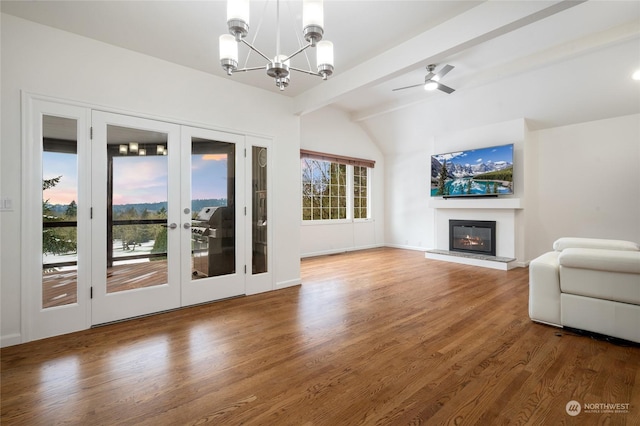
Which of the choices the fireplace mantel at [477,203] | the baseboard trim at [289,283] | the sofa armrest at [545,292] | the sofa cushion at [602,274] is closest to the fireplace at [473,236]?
the fireplace mantel at [477,203]

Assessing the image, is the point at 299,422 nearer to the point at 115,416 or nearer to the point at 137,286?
the point at 115,416

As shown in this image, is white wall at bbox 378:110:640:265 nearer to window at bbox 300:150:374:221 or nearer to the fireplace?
the fireplace

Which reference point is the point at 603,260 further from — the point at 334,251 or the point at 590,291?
the point at 334,251

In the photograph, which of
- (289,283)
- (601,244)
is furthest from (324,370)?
(601,244)

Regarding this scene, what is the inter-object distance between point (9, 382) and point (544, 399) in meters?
3.38

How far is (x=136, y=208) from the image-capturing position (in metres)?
3.04

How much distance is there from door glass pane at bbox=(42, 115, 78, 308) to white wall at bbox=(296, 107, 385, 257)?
4231 millimetres

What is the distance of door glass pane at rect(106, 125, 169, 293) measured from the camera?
2910 mm

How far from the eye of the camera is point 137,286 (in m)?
3.05

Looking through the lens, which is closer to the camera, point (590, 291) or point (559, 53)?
point (590, 291)

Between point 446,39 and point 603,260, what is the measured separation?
7.43 ft

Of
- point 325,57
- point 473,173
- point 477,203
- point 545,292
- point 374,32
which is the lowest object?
point 545,292

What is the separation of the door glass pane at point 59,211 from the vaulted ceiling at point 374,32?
3.21ft

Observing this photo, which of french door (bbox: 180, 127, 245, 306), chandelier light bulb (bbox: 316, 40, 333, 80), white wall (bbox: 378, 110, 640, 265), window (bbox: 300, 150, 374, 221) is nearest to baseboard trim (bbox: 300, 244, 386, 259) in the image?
window (bbox: 300, 150, 374, 221)
